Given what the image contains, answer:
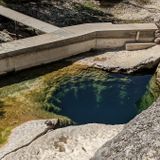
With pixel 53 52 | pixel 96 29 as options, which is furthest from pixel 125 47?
pixel 53 52

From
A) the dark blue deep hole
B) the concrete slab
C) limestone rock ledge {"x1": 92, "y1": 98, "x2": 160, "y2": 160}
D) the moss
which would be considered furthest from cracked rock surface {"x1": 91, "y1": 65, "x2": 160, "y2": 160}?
the concrete slab

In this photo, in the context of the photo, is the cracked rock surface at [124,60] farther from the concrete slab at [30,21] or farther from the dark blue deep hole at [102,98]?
the concrete slab at [30,21]

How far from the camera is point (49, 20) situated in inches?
729

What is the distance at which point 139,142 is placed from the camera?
5645 millimetres

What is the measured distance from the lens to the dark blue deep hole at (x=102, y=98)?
1152cm

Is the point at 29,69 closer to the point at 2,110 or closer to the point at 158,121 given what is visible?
the point at 2,110

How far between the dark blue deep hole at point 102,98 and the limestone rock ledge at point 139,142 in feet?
16.7

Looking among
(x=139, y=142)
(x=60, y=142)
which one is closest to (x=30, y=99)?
(x=60, y=142)

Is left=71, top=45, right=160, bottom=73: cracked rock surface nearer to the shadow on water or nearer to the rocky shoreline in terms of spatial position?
the shadow on water

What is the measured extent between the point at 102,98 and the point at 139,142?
6.79 metres

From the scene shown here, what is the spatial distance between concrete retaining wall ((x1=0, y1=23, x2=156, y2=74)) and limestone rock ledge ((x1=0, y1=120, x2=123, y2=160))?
3.53 metres

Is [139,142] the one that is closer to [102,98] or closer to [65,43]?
[102,98]

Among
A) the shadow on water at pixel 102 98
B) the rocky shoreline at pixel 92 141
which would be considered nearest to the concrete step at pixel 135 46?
the shadow on water at pixel 102 98

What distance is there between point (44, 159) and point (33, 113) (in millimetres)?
2532
